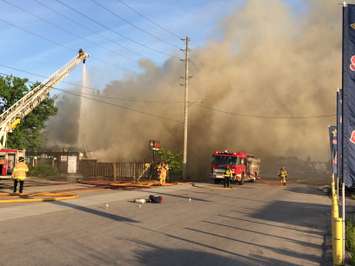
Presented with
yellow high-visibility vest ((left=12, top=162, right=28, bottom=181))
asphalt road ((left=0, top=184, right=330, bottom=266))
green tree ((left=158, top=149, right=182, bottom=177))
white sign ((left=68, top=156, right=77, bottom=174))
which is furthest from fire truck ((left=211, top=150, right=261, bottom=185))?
yellow high-visibility vest ((left=12, top=162, right=28, bottom=181))

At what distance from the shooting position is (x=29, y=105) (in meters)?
27.3

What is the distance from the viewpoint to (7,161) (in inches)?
816

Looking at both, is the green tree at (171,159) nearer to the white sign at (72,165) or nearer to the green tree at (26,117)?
the white sign at (72,165)

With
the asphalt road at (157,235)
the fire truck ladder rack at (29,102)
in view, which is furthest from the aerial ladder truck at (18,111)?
the asphalt road at (157,235)

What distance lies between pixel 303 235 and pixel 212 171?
72.4 feet

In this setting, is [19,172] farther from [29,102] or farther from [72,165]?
[72,165]

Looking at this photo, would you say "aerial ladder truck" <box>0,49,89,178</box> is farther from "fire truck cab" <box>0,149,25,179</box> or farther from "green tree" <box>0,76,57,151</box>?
"green tree" <box>0,76,57,151</box>

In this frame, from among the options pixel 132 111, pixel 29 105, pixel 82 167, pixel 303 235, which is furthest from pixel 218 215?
pixel 132 111

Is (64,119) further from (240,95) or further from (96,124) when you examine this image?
(240,95)

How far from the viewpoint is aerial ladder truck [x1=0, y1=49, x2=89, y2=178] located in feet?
68.0

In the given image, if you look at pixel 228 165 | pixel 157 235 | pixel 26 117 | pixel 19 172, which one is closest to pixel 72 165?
pixel 26 117

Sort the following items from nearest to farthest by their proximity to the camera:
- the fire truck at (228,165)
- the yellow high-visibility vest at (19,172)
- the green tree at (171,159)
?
1. the yellow high-visibility vest at (19,172)
2. the fire truck at (228,165)
3. the green tree at (171,159)

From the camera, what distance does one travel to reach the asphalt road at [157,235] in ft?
24.4

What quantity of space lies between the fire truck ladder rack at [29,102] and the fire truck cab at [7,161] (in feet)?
11.7
